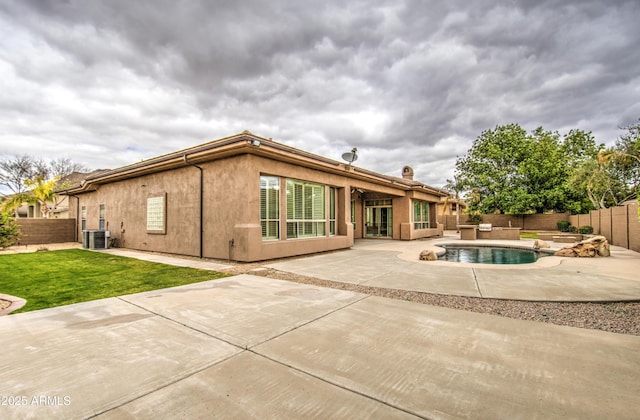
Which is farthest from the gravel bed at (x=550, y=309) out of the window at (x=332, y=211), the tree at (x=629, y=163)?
the tree at (x=629, y=163)

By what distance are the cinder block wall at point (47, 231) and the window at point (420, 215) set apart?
23124mm

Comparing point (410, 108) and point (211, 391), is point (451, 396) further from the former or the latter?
point (410, 108)

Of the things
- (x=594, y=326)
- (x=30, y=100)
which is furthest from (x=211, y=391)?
(x=30, y=100)

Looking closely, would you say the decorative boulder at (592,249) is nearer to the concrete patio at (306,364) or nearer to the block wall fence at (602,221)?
the block wall fence at (602,221)

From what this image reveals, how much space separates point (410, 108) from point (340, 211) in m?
9.01

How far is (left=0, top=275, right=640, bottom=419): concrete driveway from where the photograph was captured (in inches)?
82.7

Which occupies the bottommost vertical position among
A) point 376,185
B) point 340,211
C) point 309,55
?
point 340,211

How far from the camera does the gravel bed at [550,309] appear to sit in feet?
13.0

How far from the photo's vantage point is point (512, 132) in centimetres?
2958

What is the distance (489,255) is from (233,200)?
11753mm

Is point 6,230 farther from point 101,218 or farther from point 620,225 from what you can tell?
point 620,225

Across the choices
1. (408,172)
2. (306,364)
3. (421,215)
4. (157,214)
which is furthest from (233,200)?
(408,172)

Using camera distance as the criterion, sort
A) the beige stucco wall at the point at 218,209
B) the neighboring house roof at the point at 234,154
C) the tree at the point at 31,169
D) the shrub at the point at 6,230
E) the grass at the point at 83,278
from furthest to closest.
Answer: the tree at the point at 31,169, the beige stucco wall at the point at 218,209, the neighboring house roof at the point at 234,154, the shrub at the point at 6,230, the grass at the point at 83,278

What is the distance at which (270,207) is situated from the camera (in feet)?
33.1
